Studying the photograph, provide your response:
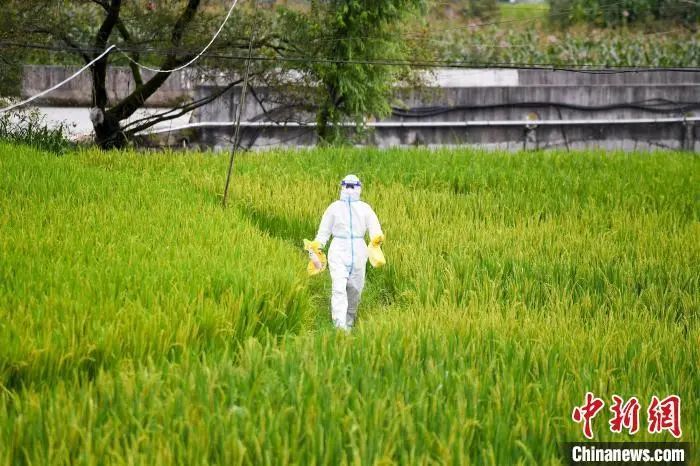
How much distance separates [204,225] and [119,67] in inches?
437

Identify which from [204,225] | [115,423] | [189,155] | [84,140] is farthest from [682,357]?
[84,140]

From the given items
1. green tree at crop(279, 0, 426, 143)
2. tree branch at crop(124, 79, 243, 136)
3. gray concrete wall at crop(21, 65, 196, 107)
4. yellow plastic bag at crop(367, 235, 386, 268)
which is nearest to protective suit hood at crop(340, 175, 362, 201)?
yellow plastic bag at crop(367, 235, 386, 268)

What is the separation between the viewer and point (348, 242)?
7051 millimetres

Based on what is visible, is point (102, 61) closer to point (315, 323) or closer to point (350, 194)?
point (350, 194)

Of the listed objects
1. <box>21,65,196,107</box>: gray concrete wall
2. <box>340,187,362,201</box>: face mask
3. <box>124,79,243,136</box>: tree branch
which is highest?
<box>21,65,196,107</box>: gray concrete wall

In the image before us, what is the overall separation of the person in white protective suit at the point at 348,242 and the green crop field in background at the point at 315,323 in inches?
11.0

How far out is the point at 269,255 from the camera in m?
7.68

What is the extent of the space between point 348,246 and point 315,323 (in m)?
0.62

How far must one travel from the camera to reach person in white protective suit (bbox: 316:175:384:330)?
6922 mm

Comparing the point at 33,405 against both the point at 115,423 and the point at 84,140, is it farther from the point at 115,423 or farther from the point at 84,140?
the point at 84,140

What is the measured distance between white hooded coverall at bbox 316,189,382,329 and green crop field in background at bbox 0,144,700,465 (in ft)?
0.91

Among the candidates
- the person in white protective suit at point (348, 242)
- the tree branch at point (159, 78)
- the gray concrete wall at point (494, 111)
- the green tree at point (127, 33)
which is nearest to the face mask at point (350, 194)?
the person in white protective suit at point (348, 242)

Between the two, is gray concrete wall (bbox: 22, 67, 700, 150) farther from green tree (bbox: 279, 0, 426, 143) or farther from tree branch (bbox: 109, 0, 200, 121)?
tree branch (bbox: 109, 0, 200, 121)

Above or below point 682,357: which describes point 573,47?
above
